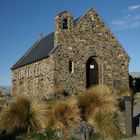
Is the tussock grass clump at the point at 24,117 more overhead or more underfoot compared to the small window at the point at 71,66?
more underfoot

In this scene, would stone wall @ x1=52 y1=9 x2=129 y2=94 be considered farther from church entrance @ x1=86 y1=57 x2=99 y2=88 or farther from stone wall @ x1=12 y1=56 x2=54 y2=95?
stone wall @ x1=12 y1=56 x2=54 y2=95

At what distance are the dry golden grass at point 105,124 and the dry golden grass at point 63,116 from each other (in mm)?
787

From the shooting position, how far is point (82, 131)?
546 inches

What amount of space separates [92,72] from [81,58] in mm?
1910

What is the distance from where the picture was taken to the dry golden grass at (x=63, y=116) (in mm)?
14812

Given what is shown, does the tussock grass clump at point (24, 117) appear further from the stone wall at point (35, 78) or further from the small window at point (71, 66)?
the small window at point (71, 66)

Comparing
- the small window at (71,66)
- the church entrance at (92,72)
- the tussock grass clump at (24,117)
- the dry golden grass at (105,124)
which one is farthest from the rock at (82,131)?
the church entrance at (92,72)

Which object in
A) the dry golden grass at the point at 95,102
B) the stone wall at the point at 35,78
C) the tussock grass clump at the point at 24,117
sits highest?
the stone wall at the point at 35,78

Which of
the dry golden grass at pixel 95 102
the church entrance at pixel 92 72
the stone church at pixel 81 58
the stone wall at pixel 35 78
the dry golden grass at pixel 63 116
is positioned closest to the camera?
the dry golden grass at pixel 63 116

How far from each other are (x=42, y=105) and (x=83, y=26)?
17043 millimetres

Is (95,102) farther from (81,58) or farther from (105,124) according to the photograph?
(81,58)

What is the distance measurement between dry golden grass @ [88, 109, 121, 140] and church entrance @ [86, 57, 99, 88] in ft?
54.7

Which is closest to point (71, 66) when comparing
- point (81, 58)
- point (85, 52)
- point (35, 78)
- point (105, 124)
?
point (81, 58)

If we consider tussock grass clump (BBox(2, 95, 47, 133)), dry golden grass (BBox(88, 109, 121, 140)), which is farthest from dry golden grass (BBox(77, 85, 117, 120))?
tussock grass clump (BBox(2, 95, 47, 133))
